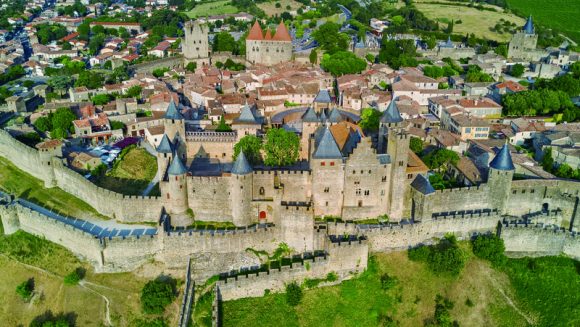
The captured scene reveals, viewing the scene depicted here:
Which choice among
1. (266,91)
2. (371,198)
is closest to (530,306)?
(371,198)

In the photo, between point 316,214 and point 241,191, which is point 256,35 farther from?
point 316,214

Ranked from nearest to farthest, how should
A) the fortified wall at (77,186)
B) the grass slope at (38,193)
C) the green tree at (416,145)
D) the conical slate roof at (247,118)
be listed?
the fortified wall at (77,186) < the grass slope at (38,193) < the green tree at (416,145) < the conical slate roof at (247,118)

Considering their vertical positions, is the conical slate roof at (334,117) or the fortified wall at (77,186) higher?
the conical slate roof at (334,117)

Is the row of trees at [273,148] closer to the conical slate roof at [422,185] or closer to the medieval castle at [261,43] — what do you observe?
the conical slate roof at [422,185]

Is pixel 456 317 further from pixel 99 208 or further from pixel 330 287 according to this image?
pixel 99 208

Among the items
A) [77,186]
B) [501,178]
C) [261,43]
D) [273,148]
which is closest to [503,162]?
[501,178]

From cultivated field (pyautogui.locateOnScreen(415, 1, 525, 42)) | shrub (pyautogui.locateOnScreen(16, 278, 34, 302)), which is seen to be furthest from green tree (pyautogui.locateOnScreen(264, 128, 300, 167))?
cultivated field (pyautogui.locateOnScreen(415, 1, 525, 42))

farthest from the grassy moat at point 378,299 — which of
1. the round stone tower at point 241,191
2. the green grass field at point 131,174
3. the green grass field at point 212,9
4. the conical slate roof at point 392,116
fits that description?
the green grass field at point 212,9
